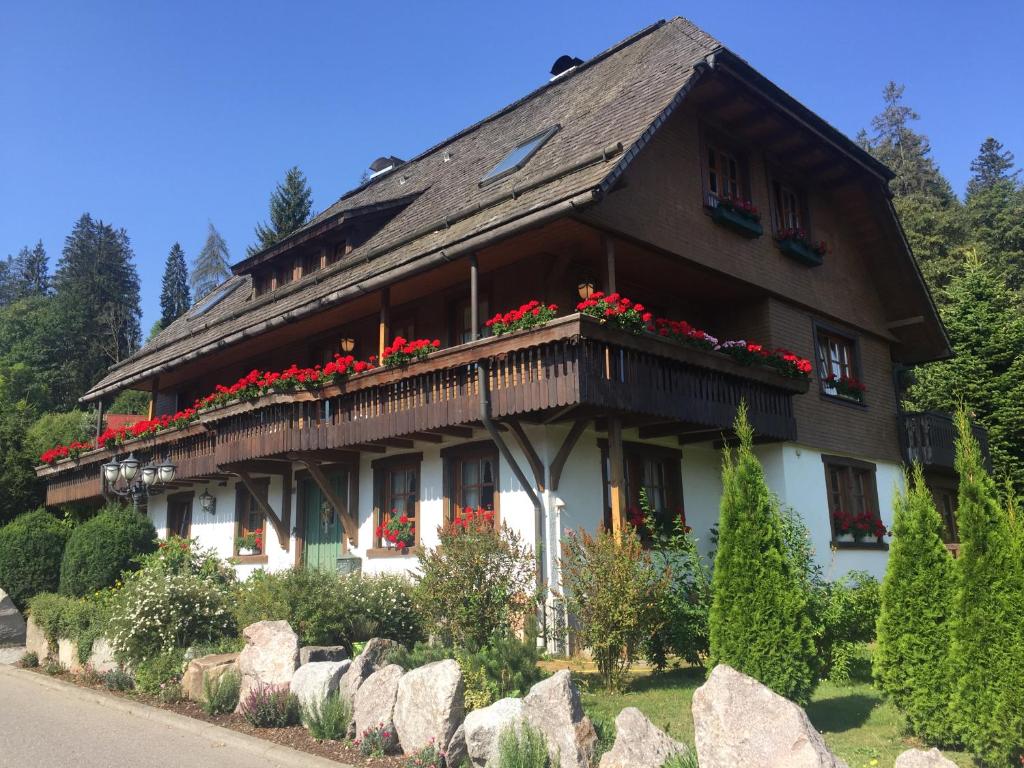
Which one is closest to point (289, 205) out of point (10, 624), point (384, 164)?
point (384, 164)

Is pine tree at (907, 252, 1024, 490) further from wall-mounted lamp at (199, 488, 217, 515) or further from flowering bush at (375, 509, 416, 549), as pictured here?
wall-mounted lamp at (199, 488, 217, 515)

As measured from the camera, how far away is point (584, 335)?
10461 mm

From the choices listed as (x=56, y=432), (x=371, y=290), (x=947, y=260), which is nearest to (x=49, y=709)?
(x=371, y=290)

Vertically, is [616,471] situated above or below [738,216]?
below

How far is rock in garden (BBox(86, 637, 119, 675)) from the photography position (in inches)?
456

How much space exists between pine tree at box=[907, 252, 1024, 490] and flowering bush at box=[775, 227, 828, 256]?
28.7 feet

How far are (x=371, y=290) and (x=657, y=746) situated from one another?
971 cm

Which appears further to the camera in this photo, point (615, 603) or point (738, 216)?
point (738, 216)

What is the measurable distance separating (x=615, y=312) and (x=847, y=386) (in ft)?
28.8

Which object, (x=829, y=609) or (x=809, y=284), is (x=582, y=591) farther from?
(x=809, y=284)

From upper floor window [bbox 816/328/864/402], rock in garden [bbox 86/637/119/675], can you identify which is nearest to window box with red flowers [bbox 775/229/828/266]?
upper floor window [bbox 816/328/864/402]

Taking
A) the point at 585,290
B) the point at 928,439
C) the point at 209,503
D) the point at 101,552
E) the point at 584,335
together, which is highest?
the point at 585,290

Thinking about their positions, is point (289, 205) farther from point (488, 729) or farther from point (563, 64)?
point (488, 729)

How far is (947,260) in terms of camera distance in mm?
37781
